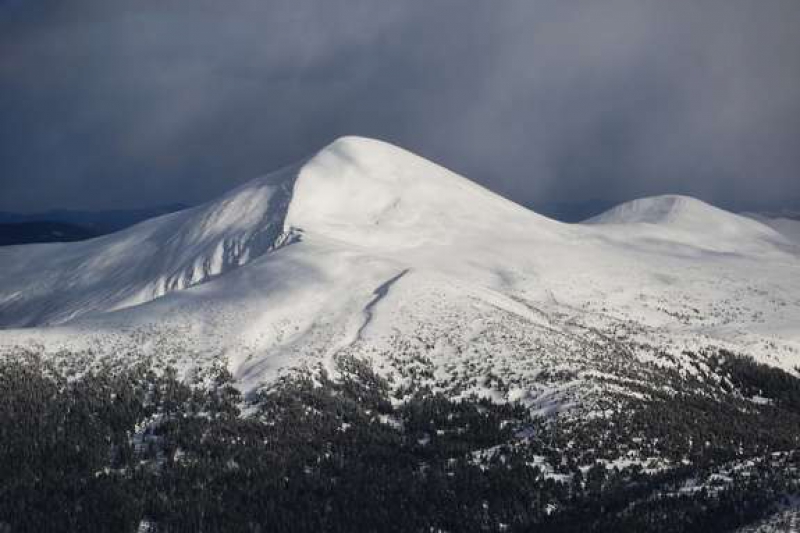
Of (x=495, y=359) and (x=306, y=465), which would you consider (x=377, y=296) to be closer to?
(x=495, y=359)

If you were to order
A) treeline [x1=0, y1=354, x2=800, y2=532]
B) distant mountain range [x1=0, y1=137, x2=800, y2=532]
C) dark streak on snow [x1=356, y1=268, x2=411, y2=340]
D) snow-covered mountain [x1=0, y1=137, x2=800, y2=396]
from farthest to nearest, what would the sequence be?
dark streak on snow [x1=356, y1=268, x2=411, y2=340] → snow-covered mountain [x1=0, y1=137, x2=800, y2=396] → distant mountain range [x1=0, y1=137, x2=800, y2=532] → treeline [x1=0, y1=354, x2=800, y2=532]

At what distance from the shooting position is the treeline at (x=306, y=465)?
2862 inches

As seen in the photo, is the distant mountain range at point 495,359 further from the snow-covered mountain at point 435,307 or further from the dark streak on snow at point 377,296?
the dark streak on snow at point 377,296

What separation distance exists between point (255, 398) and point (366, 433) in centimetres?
1663

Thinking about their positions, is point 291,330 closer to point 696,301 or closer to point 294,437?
point 294,437

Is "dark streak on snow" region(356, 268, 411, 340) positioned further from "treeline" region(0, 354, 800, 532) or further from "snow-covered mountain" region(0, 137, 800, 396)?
"treeline" region(0, 354, 800, 532)

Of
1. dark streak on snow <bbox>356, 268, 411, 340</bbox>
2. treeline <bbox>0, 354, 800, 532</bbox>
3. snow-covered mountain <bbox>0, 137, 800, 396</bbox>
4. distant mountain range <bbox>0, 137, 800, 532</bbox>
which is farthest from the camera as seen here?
dark streak on snow <bbox>356, 268, 411, 340</bbox>

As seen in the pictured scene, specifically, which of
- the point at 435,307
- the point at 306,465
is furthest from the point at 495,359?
the point at 306,465

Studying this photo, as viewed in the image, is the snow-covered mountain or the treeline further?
the snow-covered mountain

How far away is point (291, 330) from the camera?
12419 cm

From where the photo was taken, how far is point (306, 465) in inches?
3435

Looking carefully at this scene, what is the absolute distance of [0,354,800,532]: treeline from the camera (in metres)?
72.7

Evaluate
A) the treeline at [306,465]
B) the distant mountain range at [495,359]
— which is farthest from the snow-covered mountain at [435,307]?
the treeline at [306,465]

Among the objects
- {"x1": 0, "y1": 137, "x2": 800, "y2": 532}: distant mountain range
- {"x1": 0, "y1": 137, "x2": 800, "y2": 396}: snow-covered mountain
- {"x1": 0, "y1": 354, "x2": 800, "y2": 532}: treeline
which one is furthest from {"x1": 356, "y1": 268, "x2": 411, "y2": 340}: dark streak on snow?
{"x1": 0, "y1": 354, "x2": 800, "y2": 532}: treeline
